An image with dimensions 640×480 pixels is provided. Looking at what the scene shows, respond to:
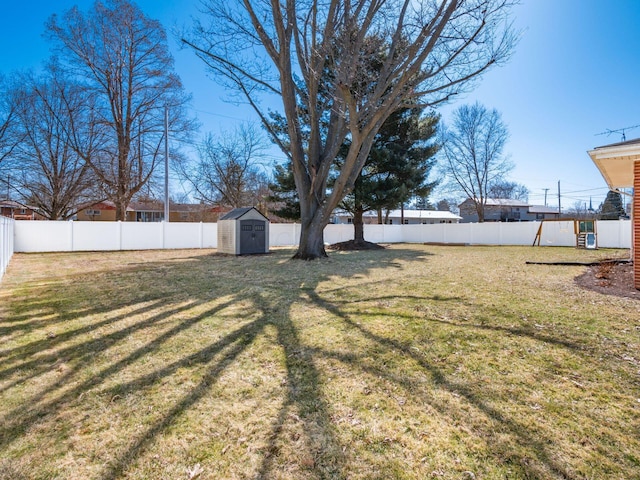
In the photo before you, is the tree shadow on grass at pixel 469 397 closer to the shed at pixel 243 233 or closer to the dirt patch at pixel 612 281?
the dirt patch at pixel 612 281

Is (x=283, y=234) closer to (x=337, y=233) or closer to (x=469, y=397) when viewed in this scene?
(x=337, y=233)

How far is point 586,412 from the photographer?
1943mm

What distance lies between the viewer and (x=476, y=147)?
906 inches

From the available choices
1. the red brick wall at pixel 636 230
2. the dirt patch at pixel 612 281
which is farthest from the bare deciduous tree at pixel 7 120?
the red brick wall at pixel 636 230

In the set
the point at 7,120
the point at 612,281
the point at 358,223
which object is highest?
the point at 7,120

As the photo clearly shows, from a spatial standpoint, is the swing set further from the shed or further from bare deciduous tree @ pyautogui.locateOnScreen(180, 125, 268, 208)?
bare deciduous tree @ pyautogui.locateOnScreen(180, 125, 268, 208)

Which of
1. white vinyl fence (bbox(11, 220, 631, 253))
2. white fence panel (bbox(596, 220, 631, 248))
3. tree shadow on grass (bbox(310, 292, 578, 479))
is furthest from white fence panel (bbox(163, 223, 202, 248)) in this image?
white fence panel (bbox(596, 220, 631, 248))

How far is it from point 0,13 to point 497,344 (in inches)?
616

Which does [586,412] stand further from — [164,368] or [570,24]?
[570,24]

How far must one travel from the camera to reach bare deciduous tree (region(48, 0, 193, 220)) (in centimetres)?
1470

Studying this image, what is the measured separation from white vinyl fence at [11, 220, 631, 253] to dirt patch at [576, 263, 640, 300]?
29.3 feet

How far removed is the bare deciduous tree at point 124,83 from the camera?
1470 centimetres

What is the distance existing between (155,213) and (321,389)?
40319 millimetres

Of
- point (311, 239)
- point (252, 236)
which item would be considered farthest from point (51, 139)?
point (311, 239)
